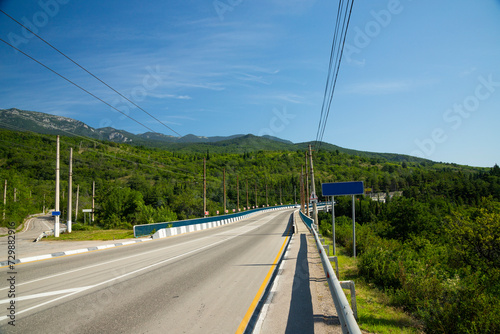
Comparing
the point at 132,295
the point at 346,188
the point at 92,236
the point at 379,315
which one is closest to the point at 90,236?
the point at 92,236

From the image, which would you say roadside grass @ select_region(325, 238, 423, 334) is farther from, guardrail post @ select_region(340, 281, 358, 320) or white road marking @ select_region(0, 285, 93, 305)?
white road marking @ select_region(0, 285, 93, 305)

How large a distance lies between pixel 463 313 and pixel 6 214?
58483 millimetres

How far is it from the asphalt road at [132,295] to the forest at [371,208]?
363cm

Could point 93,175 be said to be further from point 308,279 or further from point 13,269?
point 308,279

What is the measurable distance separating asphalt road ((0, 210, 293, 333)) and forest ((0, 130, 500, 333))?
3634 millimetres

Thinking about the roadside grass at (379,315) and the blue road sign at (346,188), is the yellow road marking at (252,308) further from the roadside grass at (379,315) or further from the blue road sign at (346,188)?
the blue road sign at (346,188)

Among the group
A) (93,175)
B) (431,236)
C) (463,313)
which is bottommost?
(431,236)

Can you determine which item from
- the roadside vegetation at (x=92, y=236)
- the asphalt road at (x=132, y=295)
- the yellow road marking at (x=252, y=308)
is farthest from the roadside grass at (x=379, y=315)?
the roadside vegetation at (x=92, y=236)

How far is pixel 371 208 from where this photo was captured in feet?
393

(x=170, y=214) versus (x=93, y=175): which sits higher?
(x=93, y=175)

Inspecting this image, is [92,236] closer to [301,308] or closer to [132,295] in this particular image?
[132,295]

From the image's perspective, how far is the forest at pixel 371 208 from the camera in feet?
20.9

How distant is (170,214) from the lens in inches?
2699

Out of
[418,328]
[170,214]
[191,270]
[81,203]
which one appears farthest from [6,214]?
[418,328]
